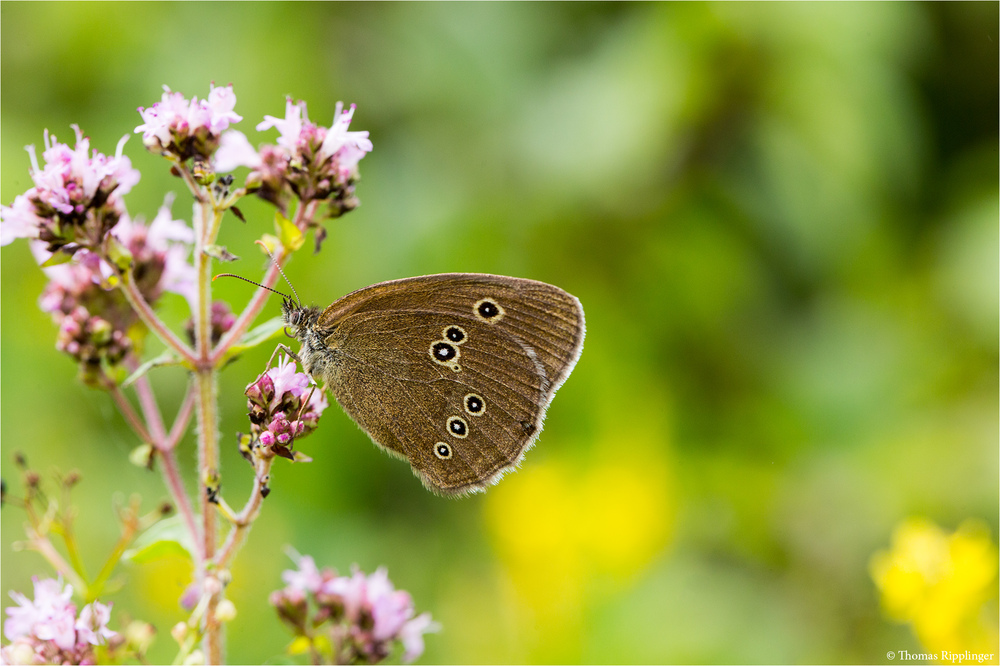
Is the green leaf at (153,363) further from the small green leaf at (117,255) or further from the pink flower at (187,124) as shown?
the pink flower at (187,124)

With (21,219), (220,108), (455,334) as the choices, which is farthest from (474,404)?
(21,219)

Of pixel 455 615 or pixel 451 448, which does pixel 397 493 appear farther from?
pixel 451 448

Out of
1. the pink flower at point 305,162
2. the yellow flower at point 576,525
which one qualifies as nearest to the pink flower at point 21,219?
the pink flower at point 305,162

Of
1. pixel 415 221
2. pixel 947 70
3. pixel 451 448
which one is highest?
pixel 947 70

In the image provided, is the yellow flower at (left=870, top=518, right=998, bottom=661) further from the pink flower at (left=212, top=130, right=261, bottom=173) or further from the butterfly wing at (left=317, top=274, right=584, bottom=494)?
Result: the pink flower at (left=212, top=130, right=261, bottom=173)

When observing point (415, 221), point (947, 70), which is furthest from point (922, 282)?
point (415, 221)

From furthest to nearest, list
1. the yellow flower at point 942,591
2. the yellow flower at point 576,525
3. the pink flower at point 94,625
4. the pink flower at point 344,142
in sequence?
the yellow flower at point 576,525, the yellow flower at point 942,591, the pink flower at point 344,142, the pink flower at point 94,625

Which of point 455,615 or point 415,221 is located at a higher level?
point 415,221
